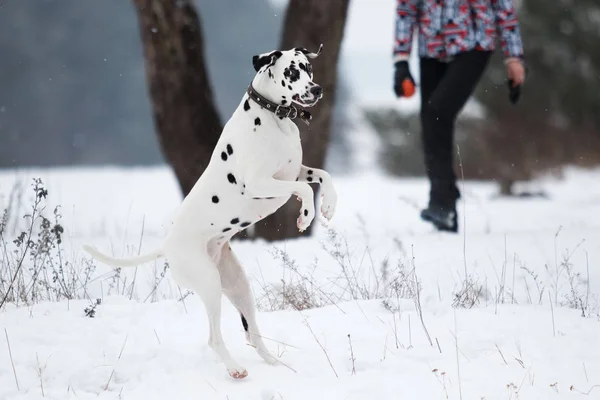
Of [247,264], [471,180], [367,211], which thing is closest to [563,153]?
[471,180]

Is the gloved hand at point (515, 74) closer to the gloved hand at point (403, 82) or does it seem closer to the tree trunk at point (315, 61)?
the gloved hand at point (403, 82)

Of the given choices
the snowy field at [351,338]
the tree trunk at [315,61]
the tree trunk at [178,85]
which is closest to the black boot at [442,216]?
the snowy field at [351,338]

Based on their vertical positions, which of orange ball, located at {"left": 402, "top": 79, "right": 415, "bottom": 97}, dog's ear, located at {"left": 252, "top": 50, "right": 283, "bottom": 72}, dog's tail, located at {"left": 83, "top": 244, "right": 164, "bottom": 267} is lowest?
dog's tail, located at {"left": 83, "top": 244, "right": 164, "bottom": 267}

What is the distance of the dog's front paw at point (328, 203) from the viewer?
3.35m

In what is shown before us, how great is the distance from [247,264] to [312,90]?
2.47 meters

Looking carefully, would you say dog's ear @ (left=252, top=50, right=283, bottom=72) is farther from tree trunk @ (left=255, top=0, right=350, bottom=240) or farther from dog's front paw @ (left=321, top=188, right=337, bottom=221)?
tree trunk @ (left=255, top=0, right=350, bottom=240)

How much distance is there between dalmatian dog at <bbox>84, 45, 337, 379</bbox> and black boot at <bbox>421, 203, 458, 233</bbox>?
8.34 ft

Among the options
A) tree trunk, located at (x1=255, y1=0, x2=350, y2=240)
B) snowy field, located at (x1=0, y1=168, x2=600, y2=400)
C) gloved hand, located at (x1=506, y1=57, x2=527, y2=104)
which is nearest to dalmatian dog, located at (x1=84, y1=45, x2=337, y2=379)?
snowy field, located at (x1=0, y1=168, x2=600, y2=400)

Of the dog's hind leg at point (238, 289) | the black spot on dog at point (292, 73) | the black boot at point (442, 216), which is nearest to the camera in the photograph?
the black spot on dog at point (292, 73)

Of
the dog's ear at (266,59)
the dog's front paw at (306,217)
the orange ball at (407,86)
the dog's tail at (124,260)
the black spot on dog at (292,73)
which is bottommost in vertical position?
the dog's tail at (124,260)

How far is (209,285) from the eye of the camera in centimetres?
326

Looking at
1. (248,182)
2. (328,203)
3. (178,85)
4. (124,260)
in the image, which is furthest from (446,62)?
(124,260)

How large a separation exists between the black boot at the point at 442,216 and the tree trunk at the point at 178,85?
2.29m

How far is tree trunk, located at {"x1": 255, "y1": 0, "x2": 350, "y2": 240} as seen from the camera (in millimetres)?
6789
